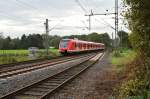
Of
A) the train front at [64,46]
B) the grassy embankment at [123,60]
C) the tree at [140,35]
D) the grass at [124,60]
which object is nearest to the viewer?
the tree at [140,35]

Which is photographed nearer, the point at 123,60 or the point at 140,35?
A: the point at 140,35

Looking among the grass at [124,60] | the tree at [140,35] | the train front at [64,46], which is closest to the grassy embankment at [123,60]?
the grass at [124,60]

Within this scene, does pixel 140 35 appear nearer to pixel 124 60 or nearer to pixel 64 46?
pixel 124 60

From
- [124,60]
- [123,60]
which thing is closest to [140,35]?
[124,60]

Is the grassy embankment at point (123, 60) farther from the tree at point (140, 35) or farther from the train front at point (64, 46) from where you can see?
the train front at point (64, 46)

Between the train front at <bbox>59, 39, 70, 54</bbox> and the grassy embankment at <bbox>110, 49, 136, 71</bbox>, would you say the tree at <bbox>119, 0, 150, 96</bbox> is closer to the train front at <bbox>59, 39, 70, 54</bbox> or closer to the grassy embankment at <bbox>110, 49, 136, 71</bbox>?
the grassy embankment at <bbox>110, 49, 136, 71</bbox>

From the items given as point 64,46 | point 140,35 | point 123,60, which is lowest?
point 123,60

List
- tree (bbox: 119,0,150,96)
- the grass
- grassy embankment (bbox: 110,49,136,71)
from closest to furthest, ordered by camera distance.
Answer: tree (bbox: 119,0,150,96) → the grass → grassy embankment (bbox: 110,49,136,71)

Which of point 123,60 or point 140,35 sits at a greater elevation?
point 140,35

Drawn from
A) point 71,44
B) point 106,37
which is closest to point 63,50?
point 71,44

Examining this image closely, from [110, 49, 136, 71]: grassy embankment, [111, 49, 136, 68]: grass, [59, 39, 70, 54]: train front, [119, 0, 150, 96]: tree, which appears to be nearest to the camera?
[119, 0, 150, 96]: tree

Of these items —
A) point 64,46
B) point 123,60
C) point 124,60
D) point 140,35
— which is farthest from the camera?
point 64,46

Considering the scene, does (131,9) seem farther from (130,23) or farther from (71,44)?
(71,44)

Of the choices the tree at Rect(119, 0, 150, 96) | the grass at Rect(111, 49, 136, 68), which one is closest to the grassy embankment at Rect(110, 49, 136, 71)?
the grass at Rect(111, 49, 136, 68)
